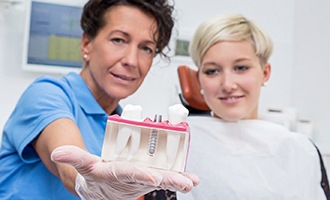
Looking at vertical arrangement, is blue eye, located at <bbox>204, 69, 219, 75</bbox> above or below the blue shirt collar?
above

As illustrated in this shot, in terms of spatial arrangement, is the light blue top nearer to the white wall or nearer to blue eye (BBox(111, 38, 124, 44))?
blue eye (BBox(111, 38, 124, 44))

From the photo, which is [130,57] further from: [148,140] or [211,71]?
[148,140]

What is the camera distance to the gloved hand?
61 centimetres

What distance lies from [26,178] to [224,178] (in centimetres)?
60

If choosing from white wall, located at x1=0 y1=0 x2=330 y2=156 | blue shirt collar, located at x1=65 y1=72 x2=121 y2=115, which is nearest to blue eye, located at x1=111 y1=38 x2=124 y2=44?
blue shirt collar, located at x1=65 y1=72 x2=121 y2=115

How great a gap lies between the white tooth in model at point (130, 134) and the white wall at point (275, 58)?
1335 mm

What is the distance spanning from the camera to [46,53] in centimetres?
188

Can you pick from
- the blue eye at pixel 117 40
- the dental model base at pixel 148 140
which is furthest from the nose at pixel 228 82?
the dental model base at pixel 148 140

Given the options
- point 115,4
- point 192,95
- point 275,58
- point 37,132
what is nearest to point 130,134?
point 37,132

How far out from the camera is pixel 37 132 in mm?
943

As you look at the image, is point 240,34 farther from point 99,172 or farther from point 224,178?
point 99,172

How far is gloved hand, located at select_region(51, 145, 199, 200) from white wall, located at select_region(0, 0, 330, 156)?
1.32 meters

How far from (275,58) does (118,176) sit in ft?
6.42

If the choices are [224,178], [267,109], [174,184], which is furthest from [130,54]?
[267,109]
